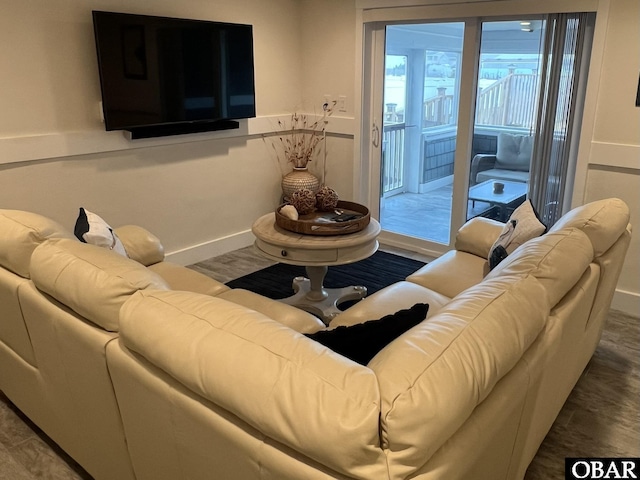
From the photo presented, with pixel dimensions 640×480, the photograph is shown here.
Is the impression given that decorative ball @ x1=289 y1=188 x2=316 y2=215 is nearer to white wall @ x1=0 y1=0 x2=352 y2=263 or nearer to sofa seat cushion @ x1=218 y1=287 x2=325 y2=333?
sofa seat cushion @ x1=218 y1=287 x2=325 y2=333

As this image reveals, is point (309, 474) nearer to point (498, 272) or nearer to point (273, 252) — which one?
point (498, 272)

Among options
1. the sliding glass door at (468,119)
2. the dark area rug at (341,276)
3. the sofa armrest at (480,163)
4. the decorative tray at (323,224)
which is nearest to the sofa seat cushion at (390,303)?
the decorative tray at (323,224)

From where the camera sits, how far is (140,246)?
2967 mm

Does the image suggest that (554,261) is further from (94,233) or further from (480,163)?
(480,163)

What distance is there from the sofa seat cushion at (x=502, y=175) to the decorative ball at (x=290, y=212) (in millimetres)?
1787

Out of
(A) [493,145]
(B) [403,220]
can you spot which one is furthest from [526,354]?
(B) [403,220]

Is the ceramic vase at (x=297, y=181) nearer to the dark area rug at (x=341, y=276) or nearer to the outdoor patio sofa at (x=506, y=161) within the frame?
the dark area rug at (x=341, y=276)

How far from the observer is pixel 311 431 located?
1.08 meters

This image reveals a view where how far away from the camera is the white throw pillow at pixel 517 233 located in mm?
2543

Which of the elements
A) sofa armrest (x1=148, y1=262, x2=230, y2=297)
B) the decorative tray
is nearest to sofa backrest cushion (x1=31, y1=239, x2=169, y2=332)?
sofa armrest (x1=148, y1=262, x2=230, y2=297)

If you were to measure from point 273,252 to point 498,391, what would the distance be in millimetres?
1872

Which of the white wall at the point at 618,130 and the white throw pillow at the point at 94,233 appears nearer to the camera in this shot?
the white throw pillow at the point at 94,233

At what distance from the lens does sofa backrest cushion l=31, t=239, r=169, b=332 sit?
1.64m

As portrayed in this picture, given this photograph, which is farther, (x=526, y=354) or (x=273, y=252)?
(x=273, y=252)
